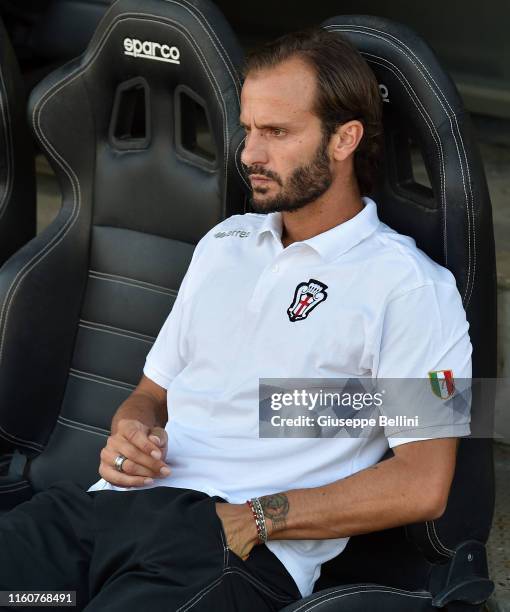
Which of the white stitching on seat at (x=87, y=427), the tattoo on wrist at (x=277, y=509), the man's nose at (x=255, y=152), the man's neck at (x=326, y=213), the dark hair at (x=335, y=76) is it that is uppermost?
the dark hair at (x=335, y=76)

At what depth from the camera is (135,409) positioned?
2357 millimetres

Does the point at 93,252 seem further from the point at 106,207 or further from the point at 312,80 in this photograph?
the point at 312,80

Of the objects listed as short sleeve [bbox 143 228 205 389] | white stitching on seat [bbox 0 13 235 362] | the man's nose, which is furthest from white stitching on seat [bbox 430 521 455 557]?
white stitching on seat [bbox 0 13 235 362]

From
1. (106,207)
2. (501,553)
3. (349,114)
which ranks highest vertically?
(349,114)

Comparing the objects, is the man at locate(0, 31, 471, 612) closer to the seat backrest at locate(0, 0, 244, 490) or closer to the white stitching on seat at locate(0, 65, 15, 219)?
the seat backrest at locate(0, 0, 244, 490)

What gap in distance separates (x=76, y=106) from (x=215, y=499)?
1.05 metres

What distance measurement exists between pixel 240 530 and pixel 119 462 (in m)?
0.29

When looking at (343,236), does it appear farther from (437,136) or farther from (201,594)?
(201,594)

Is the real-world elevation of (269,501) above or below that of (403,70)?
below

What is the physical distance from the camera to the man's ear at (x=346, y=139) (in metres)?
2.17

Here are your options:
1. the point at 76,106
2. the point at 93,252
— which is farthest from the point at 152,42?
the point at 93,252

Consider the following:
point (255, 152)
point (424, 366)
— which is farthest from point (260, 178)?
point (424, 366)

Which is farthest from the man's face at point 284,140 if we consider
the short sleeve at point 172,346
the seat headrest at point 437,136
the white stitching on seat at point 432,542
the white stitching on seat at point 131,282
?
the white stitching on seat at point 432,542

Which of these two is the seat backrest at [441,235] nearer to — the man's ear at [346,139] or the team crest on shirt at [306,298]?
the man's ear at [346,139]
